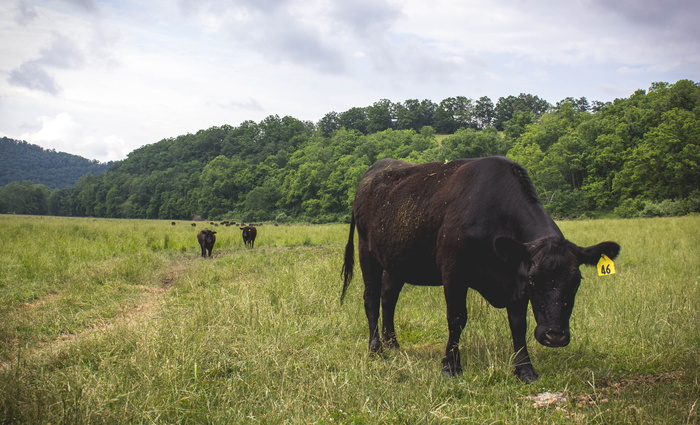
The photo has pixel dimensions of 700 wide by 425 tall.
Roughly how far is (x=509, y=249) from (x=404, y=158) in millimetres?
68667

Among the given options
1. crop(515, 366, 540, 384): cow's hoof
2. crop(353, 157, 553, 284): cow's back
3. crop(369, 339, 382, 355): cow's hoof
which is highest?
crop(353, 157, 553, 284): cow's back

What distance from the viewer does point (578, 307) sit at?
6.78 metres

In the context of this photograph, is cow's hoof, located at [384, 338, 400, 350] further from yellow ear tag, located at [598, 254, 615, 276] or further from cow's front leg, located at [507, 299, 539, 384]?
yellow ear tag, located at [598, 254, 615, 276]

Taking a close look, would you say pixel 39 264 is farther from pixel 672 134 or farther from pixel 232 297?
pixel 672 134

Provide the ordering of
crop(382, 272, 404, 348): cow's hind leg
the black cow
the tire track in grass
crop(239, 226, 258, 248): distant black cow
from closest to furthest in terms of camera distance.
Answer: the black cow, the tire track in grass, crop(382, 272, 404, 348): cow's hind leg, crop(239, 226, 258, 248): distant black cow

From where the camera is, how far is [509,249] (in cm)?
393

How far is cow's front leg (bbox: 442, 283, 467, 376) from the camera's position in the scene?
173 inches

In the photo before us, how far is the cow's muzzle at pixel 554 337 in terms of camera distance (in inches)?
145

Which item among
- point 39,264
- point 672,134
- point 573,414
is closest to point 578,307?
point 573,414

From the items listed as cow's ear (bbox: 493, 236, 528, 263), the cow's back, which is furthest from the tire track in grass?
cow's ear (bbox: 493, 236, 528, 263)

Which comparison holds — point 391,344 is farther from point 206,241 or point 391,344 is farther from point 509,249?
point 206,241

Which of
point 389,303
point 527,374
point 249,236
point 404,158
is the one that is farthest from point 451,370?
point 404,158

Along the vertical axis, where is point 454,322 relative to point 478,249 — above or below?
below

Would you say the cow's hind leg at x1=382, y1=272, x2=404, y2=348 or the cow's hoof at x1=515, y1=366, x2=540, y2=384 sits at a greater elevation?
the cow's hind leg at x1=382, y1=272, x2=404, y2=348
